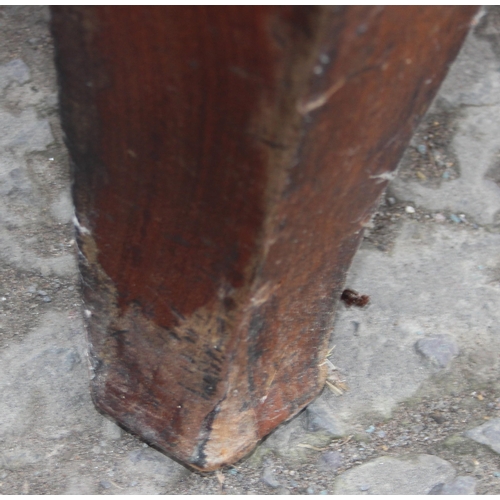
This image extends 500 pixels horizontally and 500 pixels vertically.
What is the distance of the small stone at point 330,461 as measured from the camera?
1.47 meters

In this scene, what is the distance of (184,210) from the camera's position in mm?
969

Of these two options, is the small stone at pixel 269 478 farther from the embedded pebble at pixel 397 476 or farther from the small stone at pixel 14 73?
the small stone at pixel 14 73

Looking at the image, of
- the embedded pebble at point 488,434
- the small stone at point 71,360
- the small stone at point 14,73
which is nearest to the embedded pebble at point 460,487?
the embedded pebble at point 488,434

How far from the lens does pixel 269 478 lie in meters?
1.44

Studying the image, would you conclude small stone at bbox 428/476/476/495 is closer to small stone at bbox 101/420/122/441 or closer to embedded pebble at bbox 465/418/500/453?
embedded pebble at bbox 465/418/500/453

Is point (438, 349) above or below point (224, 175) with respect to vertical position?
below

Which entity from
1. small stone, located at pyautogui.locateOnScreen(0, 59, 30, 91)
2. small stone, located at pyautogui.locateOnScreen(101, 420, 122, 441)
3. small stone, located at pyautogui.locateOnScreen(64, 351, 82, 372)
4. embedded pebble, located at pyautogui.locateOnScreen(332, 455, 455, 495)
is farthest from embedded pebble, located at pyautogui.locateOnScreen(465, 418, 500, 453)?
small stone, located at pyautogui.locateOnScreen(0, 59, 30, 91)

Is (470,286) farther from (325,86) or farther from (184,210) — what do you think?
(325,86)

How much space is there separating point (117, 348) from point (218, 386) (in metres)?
0.23

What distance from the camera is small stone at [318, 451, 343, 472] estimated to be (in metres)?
1.47

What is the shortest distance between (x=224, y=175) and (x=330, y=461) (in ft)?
2.81

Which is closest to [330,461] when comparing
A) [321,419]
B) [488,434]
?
[321,419]

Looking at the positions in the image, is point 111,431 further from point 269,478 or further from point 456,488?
point 456,488

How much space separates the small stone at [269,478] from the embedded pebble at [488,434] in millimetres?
454
